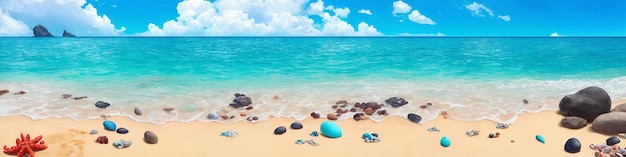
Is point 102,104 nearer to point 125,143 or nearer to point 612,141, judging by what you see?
point 125,143

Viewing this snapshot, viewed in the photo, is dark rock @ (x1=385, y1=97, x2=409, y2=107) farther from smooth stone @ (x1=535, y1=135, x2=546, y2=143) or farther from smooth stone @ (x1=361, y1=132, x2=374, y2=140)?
smooth stone @ (x1=535, y1=135, x2=546, y2=143)

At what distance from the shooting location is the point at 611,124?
304 inches

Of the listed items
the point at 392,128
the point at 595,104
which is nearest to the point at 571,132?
the point at 595,104

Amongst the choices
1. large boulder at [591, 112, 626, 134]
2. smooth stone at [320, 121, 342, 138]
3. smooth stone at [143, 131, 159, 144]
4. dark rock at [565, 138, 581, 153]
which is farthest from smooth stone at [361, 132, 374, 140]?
large boulder at [591, 112, 626, 134]

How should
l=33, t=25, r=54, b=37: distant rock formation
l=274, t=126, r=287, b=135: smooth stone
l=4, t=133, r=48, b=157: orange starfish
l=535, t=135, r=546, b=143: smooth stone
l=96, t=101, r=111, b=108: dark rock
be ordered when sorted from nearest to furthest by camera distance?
1. l=4, t=133, r=48, b=157: orange starfish
2. l=535, t=135, r=546, b=143: smooth stone
3. l=274, t=126, r=287, b=135: smooth stone
4. l=96, t=101, r=111, b=108: dark rock
5. l=33, t=25, r=54, b=37: distant rock formation

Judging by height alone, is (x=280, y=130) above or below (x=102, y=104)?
above

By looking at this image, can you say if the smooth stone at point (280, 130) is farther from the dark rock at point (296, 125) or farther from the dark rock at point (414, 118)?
the dark rock at point (414, 118)

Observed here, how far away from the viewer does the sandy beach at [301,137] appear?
22.7 feet

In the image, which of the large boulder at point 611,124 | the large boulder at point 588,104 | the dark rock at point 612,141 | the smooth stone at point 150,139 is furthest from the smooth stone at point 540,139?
the smooth stone at point 150,139

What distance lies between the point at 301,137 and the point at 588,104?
628 centimetres

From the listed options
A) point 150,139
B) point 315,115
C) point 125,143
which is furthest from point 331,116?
point 125,143

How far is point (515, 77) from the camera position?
57.6 ft

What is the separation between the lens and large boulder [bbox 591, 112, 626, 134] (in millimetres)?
7633

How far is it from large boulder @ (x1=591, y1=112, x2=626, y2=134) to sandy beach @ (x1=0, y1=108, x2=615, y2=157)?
0.19 meters
